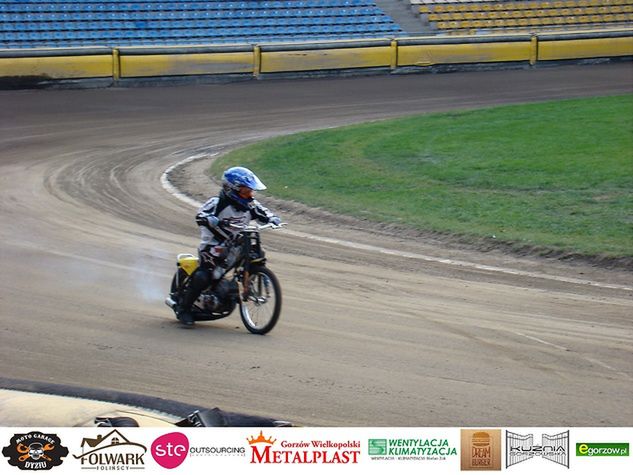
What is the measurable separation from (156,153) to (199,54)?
1005cm

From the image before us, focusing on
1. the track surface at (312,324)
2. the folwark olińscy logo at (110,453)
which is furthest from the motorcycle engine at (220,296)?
the folwark olińscy logo at (110,453)

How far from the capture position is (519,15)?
40406mm

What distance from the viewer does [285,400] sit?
9008 millimetres

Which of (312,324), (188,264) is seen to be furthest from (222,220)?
(312,324)

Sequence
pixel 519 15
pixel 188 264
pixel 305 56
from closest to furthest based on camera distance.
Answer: pixel 188 264
pixel 305 56
pixel 519 15

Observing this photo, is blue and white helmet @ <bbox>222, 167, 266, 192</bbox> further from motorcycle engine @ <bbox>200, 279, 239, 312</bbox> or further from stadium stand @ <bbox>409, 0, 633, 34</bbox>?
stadium stand @ <bbox>409, 0, 633, 34</bbox>

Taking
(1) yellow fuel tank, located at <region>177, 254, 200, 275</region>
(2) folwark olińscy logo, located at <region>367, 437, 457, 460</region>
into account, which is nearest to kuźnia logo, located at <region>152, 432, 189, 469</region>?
(2) folwark olińscy logo, located at <region>367, 437, 457, 460</region>

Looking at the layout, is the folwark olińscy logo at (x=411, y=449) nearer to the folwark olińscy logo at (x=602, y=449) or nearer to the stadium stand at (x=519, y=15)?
the folwark olińscy logo at (x=602, y=449)

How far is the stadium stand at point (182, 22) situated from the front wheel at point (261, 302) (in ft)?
77.0

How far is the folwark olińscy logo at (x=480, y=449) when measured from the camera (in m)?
6.14

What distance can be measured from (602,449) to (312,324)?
5.36 m

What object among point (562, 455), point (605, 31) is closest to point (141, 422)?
point (562, 455)

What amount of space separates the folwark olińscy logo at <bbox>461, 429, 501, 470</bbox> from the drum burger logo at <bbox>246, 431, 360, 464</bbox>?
0.61 m

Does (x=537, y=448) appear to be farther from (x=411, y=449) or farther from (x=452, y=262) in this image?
(x=452, y=262)
